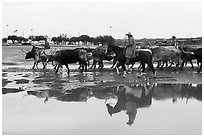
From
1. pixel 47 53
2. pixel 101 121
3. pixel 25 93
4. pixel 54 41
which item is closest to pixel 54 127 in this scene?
pixel 101 121

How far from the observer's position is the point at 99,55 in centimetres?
2061

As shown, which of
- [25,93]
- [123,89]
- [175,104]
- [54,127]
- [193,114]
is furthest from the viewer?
[123,89]

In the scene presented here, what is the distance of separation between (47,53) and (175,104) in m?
12.8

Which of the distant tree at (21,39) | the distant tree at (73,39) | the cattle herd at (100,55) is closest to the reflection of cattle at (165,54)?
the cattle herd at (100,55)

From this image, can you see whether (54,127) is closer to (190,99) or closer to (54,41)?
(190,99)

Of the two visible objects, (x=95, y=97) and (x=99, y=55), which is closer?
(x=95, y=97)

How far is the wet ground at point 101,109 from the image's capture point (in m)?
6.54

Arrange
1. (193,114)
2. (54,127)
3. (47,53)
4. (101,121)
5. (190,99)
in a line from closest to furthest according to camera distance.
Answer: (54,127) → (101,121) → (193,114) → (190,99) → (47,53)

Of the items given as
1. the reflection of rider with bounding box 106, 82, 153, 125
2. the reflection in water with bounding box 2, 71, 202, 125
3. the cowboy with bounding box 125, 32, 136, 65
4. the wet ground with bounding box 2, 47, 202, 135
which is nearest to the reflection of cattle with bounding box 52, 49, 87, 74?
the cowboy with bounding box 125, 32, 136, 65

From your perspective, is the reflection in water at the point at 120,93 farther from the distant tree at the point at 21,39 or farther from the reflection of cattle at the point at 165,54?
the distant tree at the point at 21,39

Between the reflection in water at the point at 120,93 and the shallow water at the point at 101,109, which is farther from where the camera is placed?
the reflection in water at the point at 120,93

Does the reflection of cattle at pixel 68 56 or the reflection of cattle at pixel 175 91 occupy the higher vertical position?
the reflection of cattle at pixel 68 56

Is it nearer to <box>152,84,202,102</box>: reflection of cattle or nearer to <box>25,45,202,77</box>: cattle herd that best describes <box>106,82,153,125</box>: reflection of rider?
<box>152,84,202,102</box>: reflection of cattle

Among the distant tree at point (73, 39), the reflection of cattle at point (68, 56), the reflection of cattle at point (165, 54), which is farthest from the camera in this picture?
the distant tree at point (73, 39)
